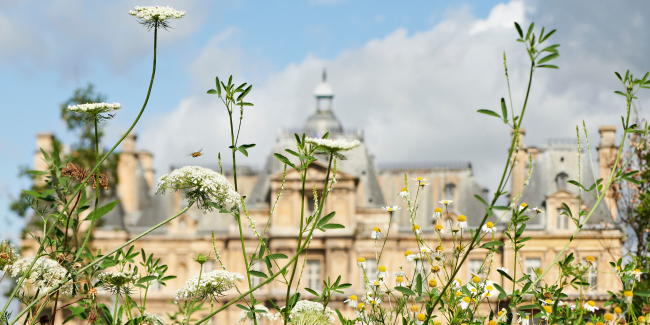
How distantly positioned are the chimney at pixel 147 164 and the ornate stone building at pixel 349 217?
1.91m

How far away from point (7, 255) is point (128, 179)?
1632 inches

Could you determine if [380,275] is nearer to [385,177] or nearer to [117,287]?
[117,287]

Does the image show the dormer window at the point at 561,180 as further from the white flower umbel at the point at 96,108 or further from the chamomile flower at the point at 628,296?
the white flower umbel at the point at 96,108

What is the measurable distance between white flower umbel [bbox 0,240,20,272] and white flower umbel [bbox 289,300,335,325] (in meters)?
1.82

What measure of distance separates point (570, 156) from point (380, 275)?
38764 mm

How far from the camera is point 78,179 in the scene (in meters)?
5.23

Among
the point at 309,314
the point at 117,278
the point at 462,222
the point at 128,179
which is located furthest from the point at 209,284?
the point at 128,179

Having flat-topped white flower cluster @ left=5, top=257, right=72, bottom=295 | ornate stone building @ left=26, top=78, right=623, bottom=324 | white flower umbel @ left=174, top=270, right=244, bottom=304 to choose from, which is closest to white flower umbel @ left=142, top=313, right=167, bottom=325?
white flower umbel @ left=174, top=270, right=244, bottom=304

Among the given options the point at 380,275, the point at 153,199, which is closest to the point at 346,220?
the point at 153,199

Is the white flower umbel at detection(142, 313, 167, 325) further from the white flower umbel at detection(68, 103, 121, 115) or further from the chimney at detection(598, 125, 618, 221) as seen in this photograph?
the chimney at detection(598, 125, 618, 221)

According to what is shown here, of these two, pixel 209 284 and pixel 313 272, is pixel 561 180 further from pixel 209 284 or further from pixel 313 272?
pixel 209 284

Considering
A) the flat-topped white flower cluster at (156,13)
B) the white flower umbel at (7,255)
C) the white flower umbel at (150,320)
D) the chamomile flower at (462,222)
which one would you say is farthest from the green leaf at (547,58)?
the white flower umbel at (7,255)

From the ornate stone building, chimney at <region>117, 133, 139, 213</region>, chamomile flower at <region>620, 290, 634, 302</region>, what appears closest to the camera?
chamomile flower at <region>620, 290, 634, 302</region>

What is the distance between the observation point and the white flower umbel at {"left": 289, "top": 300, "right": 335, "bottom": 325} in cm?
471
